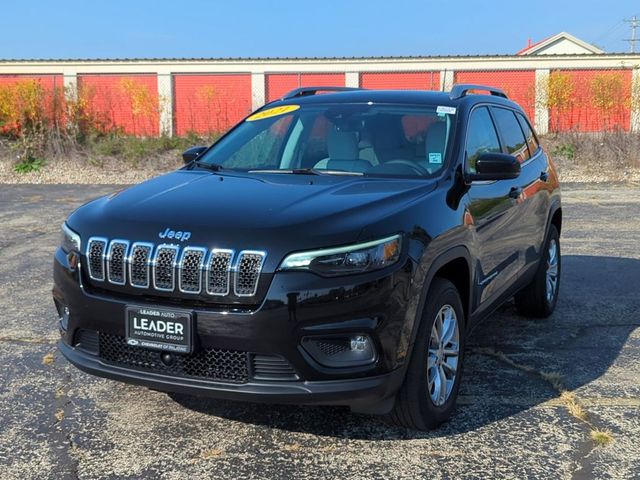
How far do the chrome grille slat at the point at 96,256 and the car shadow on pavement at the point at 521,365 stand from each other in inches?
40.9

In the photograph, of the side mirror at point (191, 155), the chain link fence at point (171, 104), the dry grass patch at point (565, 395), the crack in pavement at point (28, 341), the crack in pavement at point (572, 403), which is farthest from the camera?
the chain link fence at point (171, 104)

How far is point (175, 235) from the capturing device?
317 centimetres

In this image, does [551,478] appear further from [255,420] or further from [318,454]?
[255,420]

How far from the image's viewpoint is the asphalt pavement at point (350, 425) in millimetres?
3307

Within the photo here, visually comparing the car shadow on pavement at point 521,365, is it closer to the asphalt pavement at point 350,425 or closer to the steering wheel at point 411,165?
the asphalt pavement at point 350,425

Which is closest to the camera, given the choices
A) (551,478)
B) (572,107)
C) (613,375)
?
(551,478)

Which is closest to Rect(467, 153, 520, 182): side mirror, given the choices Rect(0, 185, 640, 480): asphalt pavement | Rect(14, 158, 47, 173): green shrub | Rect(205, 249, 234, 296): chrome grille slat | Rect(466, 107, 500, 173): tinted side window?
Rect(466, 107, 500, 173): tinted side window

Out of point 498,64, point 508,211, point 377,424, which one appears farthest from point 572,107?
point 377,424

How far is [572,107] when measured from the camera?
1964 centimetres

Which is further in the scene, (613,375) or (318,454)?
(613,375)

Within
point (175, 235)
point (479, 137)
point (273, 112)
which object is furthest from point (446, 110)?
point (175, 235)

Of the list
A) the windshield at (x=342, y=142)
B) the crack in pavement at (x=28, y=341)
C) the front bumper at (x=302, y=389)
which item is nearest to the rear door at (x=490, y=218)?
the windshield at (x=342, y=142)

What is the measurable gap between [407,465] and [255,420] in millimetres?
886

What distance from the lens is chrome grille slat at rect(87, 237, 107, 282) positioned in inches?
131
